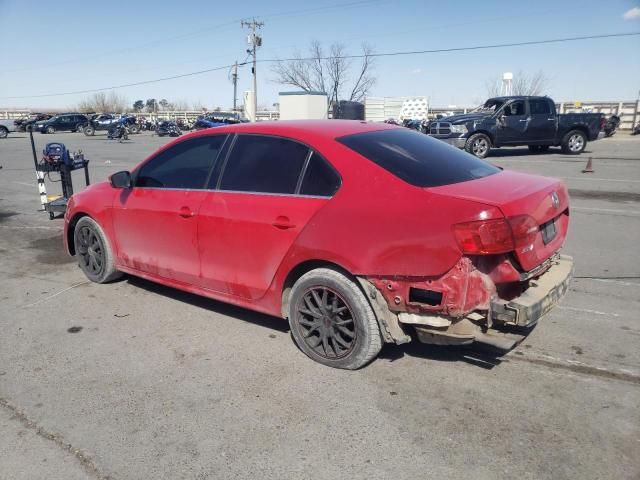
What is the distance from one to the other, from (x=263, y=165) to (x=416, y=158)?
113cm

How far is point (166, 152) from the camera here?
4.65 m

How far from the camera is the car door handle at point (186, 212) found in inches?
166

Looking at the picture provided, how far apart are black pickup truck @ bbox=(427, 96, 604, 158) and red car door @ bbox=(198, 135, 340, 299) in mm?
14937

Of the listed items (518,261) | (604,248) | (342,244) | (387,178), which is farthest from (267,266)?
(604,248)

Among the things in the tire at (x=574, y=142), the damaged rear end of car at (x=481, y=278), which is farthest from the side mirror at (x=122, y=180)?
the tire at (x=574, y=142)

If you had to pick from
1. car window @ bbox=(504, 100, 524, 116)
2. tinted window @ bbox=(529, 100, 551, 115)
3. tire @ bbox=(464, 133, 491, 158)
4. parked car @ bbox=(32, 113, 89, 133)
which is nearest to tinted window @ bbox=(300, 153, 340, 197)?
tire @ bbox=(464, 133, 491, 158)

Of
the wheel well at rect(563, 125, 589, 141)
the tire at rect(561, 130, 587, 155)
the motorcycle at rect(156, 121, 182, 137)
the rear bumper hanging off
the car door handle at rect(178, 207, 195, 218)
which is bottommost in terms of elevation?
the motorcycle at rect(156, 121, 182, 137)

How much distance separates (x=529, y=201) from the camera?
10.6 ft

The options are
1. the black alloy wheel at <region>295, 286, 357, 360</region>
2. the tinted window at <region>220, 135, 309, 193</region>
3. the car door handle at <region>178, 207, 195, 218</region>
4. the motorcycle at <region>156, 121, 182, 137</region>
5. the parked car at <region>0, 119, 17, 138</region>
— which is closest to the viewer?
the black alloy wheel at <region>295, 286, 357, 360</region>

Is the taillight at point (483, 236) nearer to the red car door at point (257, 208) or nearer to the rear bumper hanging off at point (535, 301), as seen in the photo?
the rear bumper hanging off at point (535, 301)

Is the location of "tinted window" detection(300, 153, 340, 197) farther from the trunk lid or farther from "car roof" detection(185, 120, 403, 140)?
the trunk lid

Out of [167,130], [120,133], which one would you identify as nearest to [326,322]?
[120,133]

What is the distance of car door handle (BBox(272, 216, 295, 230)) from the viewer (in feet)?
11.8

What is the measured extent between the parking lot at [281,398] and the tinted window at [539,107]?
15.2 meters
